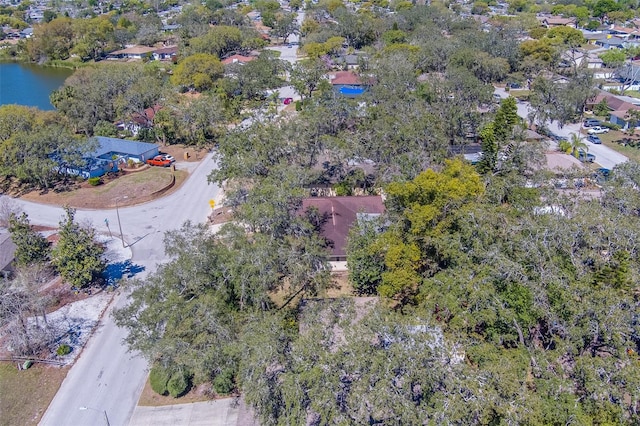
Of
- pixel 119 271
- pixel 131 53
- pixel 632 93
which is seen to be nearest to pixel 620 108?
pixel 632 93

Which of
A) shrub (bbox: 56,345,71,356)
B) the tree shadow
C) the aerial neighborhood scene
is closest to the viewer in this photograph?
the aerial neighborhood scene

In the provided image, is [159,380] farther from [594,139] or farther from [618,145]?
[618,145]

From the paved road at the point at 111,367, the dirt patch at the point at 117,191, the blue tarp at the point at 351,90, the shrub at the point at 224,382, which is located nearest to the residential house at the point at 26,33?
the blue tarp at the point at 351,90

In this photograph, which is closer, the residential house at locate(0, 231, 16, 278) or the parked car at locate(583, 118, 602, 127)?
the residential house at locate(0, 231, 16, 278)

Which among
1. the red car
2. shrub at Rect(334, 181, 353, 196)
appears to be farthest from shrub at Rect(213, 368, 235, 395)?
the red car

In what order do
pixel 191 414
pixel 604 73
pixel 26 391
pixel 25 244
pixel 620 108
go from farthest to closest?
pixel 604 73 → pixel 620 108 → pixel 25 244 → pixel 26 391 → pixel 191 414

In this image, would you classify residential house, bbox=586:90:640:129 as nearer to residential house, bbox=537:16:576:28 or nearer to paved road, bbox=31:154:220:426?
paved road, bbox=31:154:220:426
